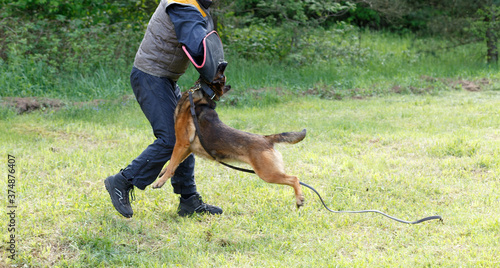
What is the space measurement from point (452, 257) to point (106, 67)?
8.94m

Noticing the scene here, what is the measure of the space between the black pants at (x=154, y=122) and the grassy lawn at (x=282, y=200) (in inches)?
21.5

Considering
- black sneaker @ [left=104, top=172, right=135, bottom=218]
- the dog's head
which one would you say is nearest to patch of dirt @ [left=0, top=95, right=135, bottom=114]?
black sneaker @ [left=104, top=172, right=135, bottom=218]

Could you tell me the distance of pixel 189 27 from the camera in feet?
12.0

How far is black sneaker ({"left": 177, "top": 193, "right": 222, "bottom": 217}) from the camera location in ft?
15.5

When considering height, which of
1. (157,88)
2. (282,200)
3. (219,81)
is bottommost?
(282,200)

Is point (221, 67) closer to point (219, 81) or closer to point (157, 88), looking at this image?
point (219, 81)

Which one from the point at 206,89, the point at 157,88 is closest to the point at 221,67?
the point at 206,89

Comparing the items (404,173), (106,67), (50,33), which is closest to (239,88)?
(106,67)

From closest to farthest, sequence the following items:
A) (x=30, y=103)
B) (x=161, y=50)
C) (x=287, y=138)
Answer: (x=287, y=138) < (x=161, y=50) < (x=30, y=103)

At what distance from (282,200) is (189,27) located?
217 centimetres

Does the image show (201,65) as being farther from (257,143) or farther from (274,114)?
(274,114)

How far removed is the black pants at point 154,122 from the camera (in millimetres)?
4133

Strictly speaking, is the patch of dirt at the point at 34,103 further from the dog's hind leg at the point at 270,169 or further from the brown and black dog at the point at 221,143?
the dog's hind leg at the point at 270,169

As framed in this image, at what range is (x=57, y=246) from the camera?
398 centimetres
